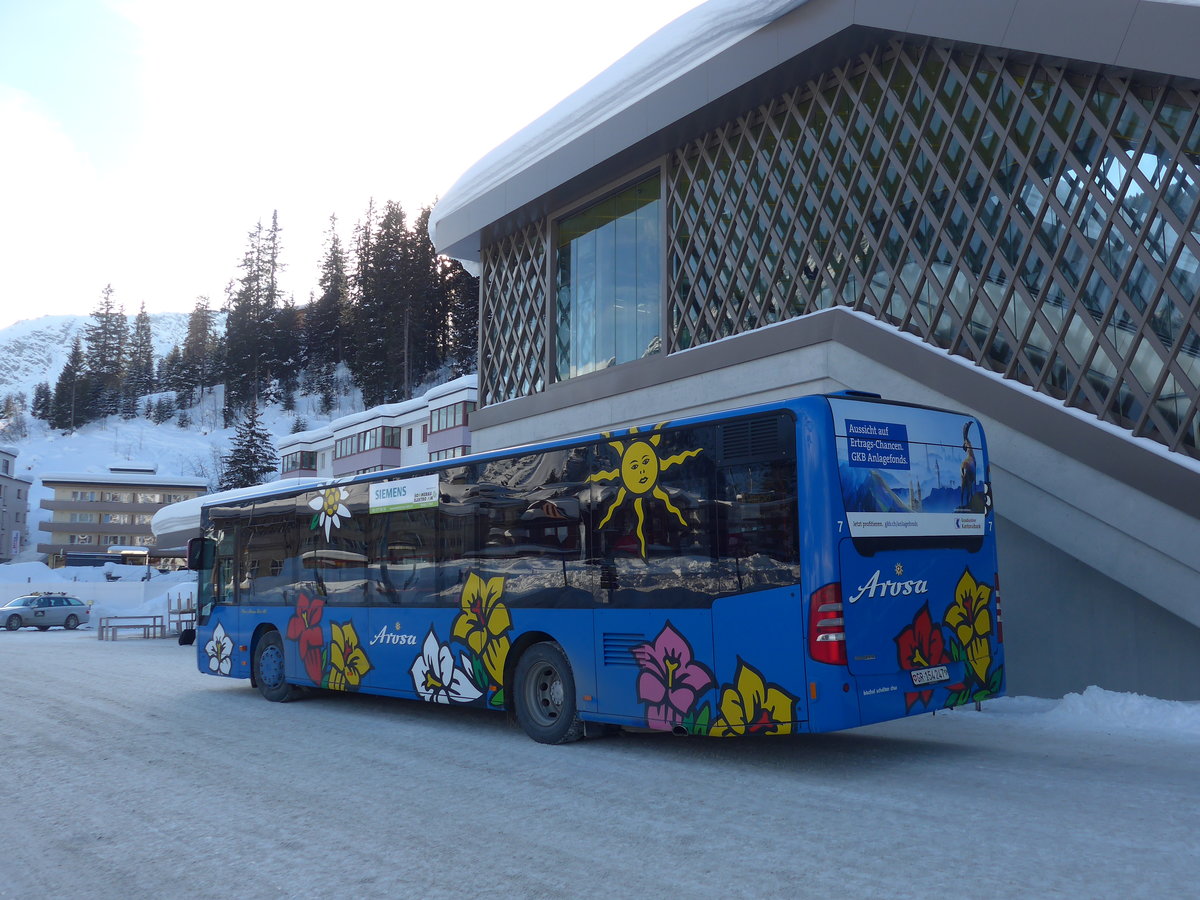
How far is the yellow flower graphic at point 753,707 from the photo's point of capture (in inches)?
303

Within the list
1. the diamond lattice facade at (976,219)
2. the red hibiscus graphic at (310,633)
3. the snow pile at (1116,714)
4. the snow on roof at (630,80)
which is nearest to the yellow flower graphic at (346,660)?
the red hibiscus graphic at (310,633)

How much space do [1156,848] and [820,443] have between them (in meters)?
3.49

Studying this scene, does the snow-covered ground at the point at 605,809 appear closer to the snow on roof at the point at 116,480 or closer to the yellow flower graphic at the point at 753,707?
the yellow flower graphic at the point at 753,707

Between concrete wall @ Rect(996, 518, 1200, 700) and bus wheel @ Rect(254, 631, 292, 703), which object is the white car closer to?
bus wheel @ Rect(254, 631, 292, 703)

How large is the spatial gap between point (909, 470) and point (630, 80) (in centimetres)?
1306

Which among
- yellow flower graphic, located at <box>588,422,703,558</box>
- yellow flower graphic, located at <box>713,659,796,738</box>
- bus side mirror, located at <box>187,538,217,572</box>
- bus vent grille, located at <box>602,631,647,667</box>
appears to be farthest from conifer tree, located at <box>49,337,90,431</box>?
yellow flower graphic, located at <box>713,659,796,738</box>

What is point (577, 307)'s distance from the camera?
22.6 metres

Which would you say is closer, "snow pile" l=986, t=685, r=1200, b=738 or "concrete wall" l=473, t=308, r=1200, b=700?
"snow pile" l=986, t=685, r=1200, b=738

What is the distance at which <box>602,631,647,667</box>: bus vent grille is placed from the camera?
8.91 metres

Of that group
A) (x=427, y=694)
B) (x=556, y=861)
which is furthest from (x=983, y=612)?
(x=427, y=694)

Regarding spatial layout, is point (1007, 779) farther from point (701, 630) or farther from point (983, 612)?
point (701, 630)

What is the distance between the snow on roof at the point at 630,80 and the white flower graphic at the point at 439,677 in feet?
37.7

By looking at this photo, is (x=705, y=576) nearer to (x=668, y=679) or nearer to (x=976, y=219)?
(x=668, y=679)

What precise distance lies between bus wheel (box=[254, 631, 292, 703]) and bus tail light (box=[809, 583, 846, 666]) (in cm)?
892
